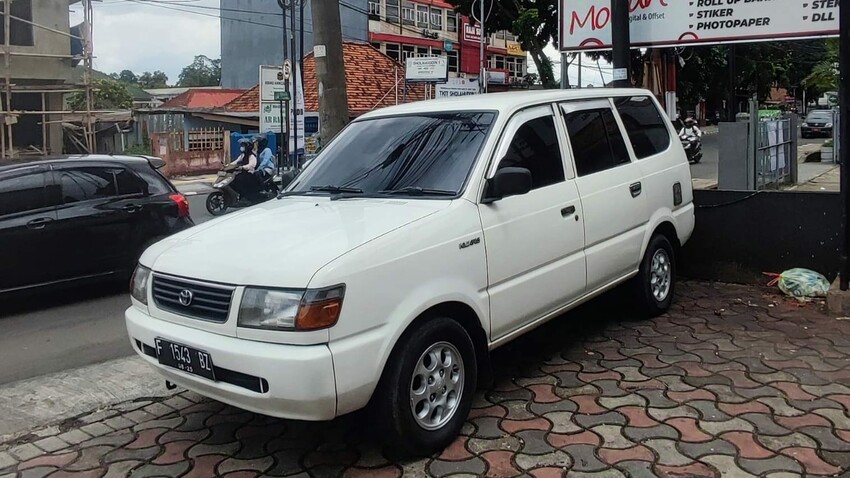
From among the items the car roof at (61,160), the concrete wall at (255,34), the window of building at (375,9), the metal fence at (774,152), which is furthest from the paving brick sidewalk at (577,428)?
the window of building at (375,9)

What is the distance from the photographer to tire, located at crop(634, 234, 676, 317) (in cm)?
587

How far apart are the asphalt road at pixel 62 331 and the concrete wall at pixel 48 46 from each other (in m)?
18.0

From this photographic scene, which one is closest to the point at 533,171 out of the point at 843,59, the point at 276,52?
the point at 843,59

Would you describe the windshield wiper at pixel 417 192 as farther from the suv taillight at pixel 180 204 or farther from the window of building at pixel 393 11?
the window of building at pixel 393 11

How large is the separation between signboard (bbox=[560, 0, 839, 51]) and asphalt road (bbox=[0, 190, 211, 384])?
5.98 metres

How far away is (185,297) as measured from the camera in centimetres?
362

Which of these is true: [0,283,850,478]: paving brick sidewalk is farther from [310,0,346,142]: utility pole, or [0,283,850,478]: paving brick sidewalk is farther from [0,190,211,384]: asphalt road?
[310,0,346,142]: utility pole

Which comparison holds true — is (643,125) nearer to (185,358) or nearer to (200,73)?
(185,358)

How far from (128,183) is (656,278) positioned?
214 inches

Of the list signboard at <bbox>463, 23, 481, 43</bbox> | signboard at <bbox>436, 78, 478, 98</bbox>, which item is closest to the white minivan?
signboard at <bbox>436, 78, 478, 98</bbox>

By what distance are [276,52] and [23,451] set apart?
4720 centimetres

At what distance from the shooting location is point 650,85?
10.5 meters

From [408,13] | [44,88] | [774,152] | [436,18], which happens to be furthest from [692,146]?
[436,18]

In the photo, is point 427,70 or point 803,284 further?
point 427,70
